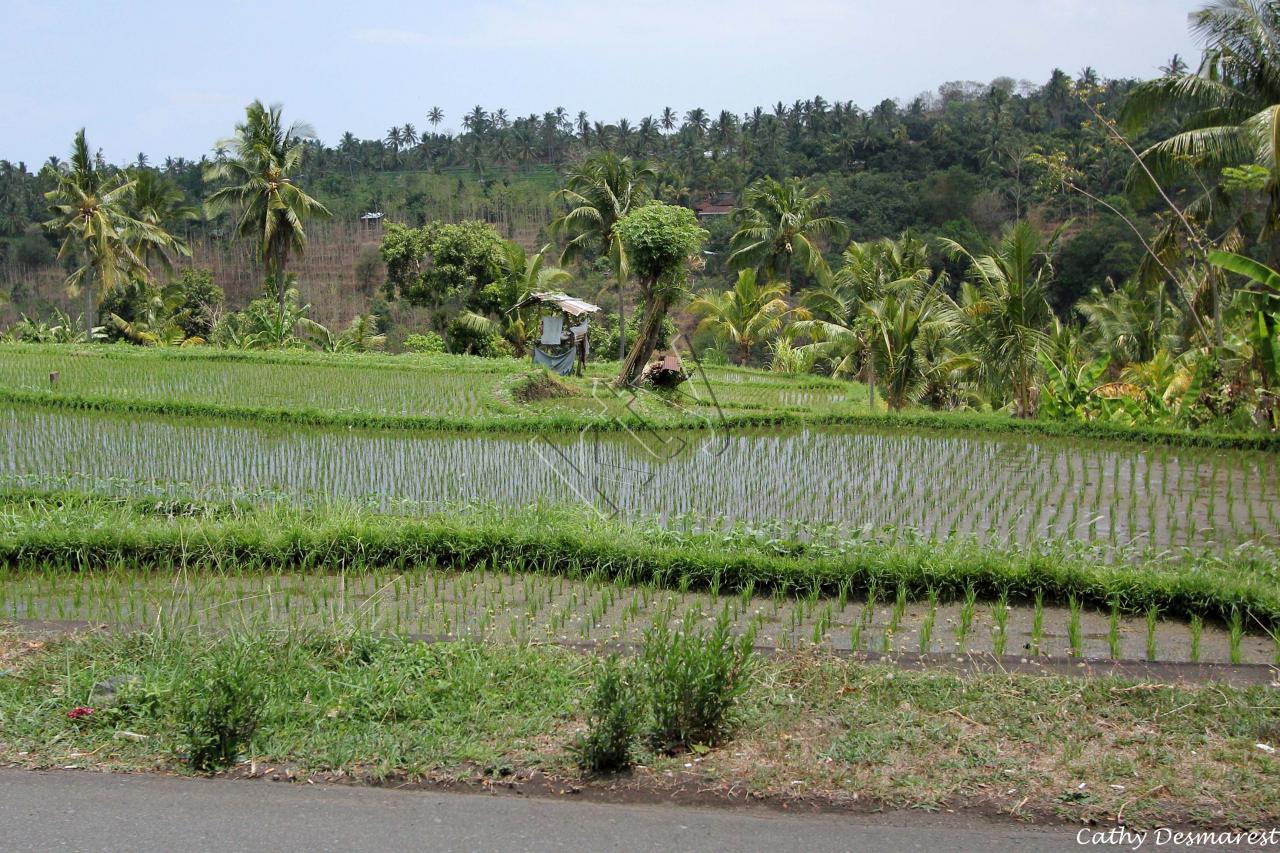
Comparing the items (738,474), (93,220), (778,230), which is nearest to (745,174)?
(778,230)

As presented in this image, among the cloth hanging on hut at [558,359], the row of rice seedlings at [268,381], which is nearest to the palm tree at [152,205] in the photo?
the row of rice seedlings at [268,381]

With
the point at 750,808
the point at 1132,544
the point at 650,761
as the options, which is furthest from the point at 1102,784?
the point at 1132,544

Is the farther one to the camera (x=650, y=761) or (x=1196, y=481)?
(x=1196, y=481)

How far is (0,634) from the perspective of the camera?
508 centimetres

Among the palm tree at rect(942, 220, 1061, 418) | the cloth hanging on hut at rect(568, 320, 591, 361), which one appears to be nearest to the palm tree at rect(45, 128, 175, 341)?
the cloth hanging on hut at rect(568, 320, 591, 361)

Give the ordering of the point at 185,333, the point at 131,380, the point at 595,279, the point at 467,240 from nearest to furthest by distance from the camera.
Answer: the point at 131,380
the point at 467,240
the point at 185,333
the point at 595,279

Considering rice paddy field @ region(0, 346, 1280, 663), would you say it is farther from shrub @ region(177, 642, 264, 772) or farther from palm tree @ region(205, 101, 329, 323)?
palm tree @ region(205, 101, 329, 323)

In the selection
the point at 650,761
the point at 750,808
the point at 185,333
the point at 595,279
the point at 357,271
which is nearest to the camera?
the point at 750,808

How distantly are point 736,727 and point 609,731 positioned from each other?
551 mm

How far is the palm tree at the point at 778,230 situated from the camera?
2762 centimetres

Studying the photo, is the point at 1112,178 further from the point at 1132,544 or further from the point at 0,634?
the point at 0,634

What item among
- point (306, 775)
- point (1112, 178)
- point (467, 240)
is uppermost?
point (1112, 178)

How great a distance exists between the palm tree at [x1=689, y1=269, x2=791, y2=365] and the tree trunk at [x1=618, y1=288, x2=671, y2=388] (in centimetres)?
998

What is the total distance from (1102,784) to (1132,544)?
389cm
